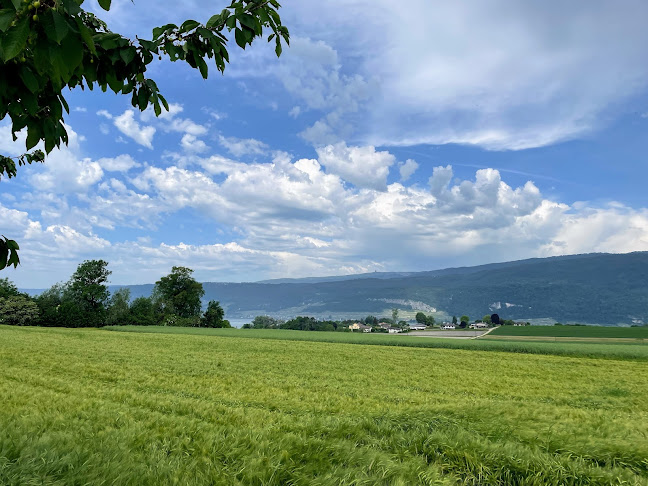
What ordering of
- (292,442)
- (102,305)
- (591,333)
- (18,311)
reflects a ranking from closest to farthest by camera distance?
(292,442)
(18,311)
(591,333)
(102,305)

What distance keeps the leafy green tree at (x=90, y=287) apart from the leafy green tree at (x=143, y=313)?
618cm

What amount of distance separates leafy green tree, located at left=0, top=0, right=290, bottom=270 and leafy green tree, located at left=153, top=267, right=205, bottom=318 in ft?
329

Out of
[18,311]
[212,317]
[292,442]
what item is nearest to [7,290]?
[18,311]

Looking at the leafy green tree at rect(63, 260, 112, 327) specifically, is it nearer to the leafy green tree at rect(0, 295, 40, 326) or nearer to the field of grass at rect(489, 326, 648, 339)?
the leafy green tree at rect(0, 295, 40, 326)

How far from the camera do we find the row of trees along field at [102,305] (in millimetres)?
73625

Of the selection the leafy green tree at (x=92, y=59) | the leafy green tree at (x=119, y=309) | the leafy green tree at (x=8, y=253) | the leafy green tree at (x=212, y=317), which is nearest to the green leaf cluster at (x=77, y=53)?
the leafy green tree at (x=92, y=59)

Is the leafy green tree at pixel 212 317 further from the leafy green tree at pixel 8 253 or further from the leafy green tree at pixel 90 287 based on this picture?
the leafy green tree at pixel 8 253

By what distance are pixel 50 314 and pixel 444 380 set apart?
3335 inches

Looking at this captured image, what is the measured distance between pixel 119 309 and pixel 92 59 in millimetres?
104492

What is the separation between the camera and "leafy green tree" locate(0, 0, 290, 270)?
1583 millimetres

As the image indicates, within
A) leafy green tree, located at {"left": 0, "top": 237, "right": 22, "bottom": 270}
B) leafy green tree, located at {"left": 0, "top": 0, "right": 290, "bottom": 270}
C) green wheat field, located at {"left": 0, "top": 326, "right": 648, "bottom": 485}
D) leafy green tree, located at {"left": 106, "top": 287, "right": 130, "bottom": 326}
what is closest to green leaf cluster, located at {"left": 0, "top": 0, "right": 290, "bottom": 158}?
leafy green tree, located at {"left": 0, "top": 0, "right": 290, "bottom": 270}

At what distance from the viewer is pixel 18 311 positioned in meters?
71.4

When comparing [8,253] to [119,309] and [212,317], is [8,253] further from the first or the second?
[119,309]

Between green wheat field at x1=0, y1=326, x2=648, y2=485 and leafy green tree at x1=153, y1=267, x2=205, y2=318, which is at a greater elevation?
leafy green tree at x1=153, y1=267, x2=205, y2=318
